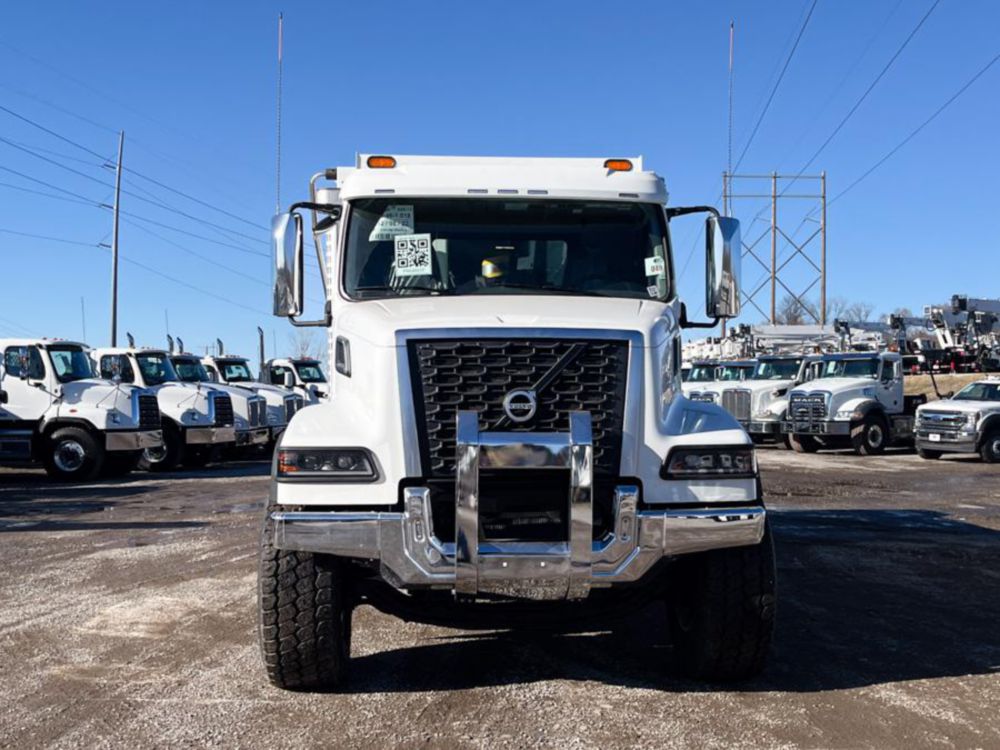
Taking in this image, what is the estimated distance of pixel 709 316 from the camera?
20.1ft

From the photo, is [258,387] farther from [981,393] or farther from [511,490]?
[511,490]

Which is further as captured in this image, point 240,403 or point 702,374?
point 702,374

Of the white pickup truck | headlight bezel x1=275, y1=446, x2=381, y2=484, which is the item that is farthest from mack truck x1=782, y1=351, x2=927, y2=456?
headlight bezel x1=275, y1=446, x2=381, y2=484

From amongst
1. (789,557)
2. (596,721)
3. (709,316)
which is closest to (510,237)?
(709,316)

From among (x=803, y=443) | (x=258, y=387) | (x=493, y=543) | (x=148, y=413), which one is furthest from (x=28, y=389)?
(x=803, y=443)

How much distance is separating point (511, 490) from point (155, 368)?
17.1 metres

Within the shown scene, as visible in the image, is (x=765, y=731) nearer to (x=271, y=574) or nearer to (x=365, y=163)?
(x=271, y=574)

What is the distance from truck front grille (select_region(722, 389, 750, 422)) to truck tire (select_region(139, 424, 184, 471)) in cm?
1378

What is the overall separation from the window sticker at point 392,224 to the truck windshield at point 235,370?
63.3 feet

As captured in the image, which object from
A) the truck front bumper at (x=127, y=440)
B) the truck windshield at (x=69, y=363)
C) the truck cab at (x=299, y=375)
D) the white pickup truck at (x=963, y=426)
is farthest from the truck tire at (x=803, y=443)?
the truck windshield at (x=69, y=363)

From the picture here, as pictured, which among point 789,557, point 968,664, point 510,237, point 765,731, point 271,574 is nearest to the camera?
point 765,731

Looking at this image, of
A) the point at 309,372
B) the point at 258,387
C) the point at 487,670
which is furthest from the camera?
the point at 309,372

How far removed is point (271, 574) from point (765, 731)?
7.83 ft

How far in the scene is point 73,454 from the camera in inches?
679
